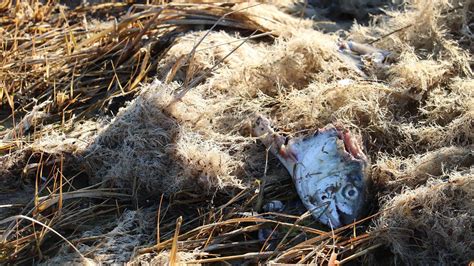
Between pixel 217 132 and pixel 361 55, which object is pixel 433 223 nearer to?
pixel 217 132

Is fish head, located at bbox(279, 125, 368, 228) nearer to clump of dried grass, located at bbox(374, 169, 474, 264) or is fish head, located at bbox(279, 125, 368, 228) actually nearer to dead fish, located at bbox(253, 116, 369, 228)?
dead fish, located at bbox(253, 116, 369, 228)

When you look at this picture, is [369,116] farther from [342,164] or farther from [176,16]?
[176,16]

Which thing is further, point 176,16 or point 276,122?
point 176,16

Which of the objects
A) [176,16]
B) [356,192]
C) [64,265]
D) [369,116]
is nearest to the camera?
[64,265]

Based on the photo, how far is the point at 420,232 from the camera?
100 inches

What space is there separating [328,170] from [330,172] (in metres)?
0.01

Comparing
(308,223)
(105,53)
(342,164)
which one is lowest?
(308,223)

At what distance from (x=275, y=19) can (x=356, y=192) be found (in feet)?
5.21

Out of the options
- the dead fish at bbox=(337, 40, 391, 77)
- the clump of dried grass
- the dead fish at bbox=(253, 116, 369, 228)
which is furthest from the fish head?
the dead fish at bbox=(337, 40, 391, 77)

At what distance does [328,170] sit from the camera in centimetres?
282

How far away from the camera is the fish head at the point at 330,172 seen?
8.88 feet

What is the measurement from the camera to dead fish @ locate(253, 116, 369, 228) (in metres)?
2.71

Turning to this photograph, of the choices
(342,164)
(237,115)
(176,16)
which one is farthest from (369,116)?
(176,16)

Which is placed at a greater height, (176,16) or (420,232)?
(176,16)
